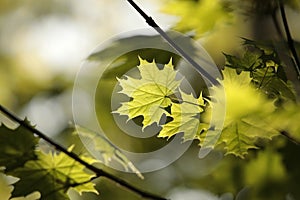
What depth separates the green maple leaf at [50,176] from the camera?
0.84m

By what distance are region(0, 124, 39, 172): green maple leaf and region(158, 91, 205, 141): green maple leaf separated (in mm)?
164

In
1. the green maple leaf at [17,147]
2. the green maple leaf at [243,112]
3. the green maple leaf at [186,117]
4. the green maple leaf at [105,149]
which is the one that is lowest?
the green maple leaf at [243,112]

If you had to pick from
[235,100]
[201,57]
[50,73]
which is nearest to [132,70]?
[201,57]

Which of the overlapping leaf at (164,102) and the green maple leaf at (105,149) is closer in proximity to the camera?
the overlapping leaf at (164,102)

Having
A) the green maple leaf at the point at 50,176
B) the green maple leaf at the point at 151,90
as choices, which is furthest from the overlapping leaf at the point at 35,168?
the green maple leaf at the point at 151,90

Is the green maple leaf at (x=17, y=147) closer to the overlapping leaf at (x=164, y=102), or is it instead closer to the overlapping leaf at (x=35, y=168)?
the overlapping leaf at (x=35, y=168)

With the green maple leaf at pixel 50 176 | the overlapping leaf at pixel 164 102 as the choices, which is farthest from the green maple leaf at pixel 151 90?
the green maple leaf at pixel 50 176

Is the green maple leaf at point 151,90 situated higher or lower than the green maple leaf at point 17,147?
lower

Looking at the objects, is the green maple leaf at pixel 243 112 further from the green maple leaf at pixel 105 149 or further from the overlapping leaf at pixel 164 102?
the green maple leaf at pixel 105 149

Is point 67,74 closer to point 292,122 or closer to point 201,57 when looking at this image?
point 201,57

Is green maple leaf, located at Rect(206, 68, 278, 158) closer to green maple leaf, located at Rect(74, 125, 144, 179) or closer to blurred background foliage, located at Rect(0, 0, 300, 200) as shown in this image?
blurred background foliage, located at Rect(0, 0, 300, 200)

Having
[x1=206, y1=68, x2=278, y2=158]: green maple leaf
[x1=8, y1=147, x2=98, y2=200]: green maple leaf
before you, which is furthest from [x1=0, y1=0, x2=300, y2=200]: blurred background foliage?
[x1=8, y1=147, x2=98, y2=200]: green maple leaf

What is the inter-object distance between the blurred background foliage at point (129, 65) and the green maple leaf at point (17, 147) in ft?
0.50

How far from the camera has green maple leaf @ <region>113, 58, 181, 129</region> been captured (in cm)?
80
